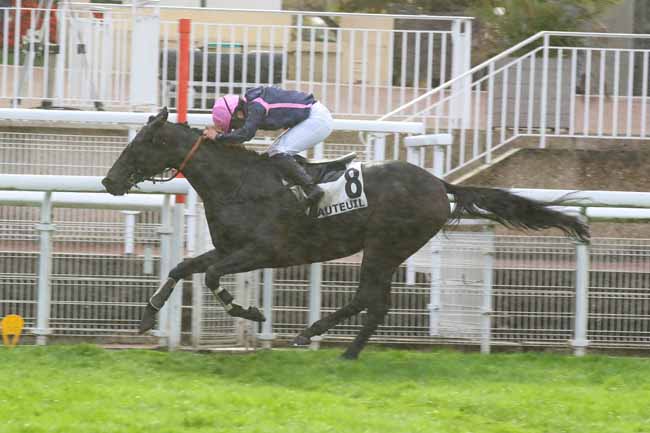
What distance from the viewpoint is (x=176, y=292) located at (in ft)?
29.2

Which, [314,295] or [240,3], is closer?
[314,295]

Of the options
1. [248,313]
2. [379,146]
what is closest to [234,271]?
[248,313]

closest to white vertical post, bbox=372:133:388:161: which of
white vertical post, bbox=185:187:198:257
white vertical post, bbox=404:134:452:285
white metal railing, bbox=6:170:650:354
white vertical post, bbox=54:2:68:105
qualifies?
white vertical post, bbox=404:134:452:285

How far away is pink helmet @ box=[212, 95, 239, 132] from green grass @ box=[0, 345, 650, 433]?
1617mm

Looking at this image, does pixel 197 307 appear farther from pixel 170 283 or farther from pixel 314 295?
pixel 314 295

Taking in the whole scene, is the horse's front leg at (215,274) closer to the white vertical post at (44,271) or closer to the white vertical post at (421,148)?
the white vertical post at (44,271)

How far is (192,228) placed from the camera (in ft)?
30.0

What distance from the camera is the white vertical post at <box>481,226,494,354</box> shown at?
9172mm

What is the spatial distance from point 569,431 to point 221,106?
3536mm

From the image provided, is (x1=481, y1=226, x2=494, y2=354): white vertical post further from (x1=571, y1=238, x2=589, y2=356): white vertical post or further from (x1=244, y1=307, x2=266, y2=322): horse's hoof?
(x1=244, y1=307, x2=266, y2=322): horse's hoof

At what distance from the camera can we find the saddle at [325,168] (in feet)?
28.7

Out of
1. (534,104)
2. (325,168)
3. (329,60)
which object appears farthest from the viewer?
(534,104)

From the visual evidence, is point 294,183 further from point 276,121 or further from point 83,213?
point 83,213

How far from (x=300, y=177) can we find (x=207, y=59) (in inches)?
154
